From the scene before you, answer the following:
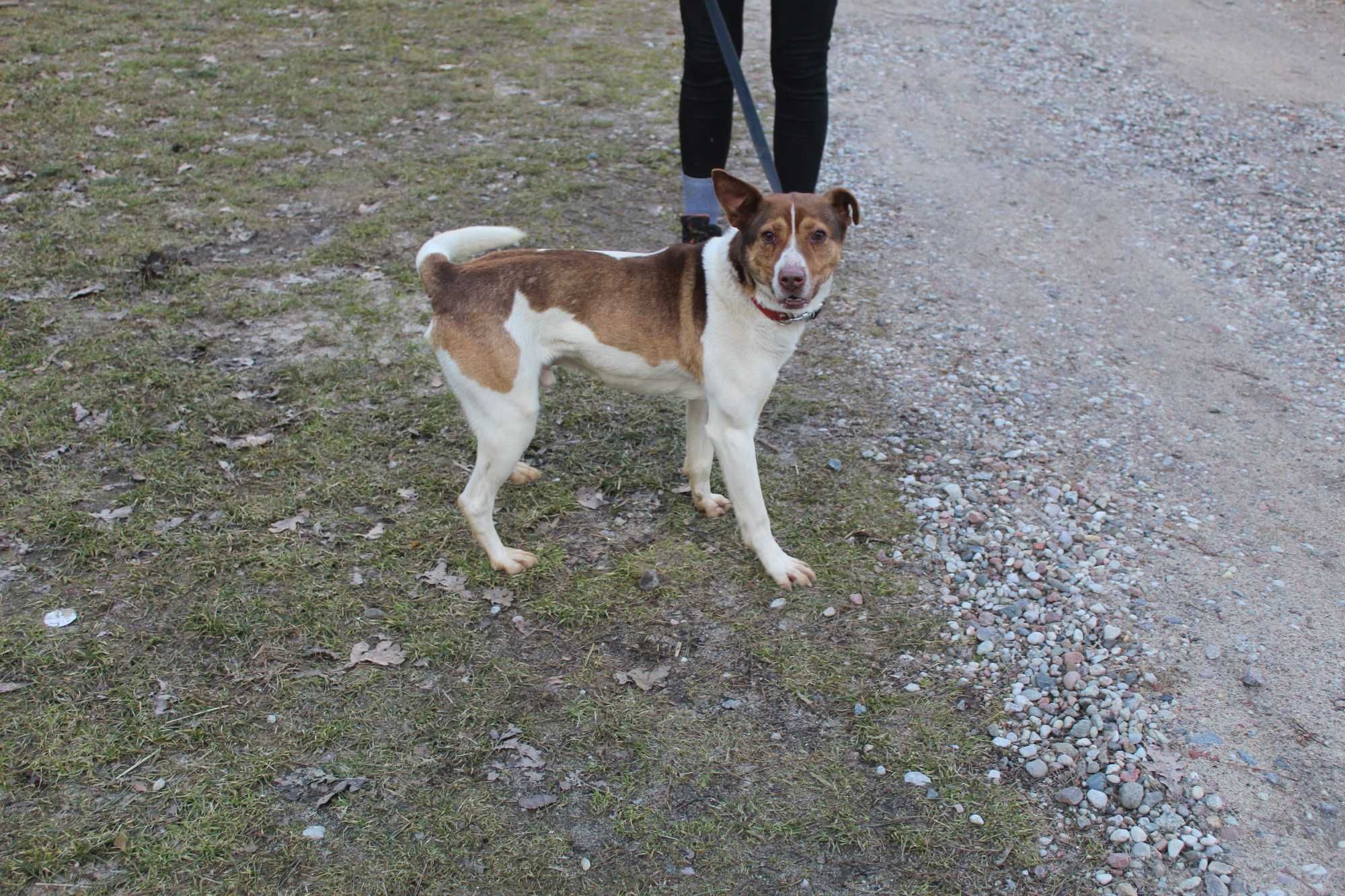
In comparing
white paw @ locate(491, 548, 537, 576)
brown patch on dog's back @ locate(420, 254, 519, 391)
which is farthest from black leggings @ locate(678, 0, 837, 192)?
white paw @ locate(491, 548, 537, 576)

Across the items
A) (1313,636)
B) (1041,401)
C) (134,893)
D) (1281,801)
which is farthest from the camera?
(1041,401)

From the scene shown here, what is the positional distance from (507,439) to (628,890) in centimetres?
158

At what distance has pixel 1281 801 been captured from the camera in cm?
289

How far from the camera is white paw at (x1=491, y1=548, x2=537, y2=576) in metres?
3.87

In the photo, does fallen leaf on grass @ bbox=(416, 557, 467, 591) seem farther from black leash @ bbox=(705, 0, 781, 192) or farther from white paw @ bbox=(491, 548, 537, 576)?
black leash @ bbox=(705, 0, 781, 192)

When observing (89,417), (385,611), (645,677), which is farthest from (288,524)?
(645,677)

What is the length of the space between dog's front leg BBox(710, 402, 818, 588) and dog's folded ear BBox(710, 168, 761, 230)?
67 cm

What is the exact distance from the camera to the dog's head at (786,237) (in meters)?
3.40

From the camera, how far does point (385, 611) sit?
3.68 meters

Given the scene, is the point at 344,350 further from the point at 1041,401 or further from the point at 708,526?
the point at 1041,401

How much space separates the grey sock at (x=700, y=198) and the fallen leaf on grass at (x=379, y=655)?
2.65 meters

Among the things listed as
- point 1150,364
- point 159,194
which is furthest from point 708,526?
point 159,194

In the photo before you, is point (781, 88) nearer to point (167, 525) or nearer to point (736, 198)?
point (736, 198)

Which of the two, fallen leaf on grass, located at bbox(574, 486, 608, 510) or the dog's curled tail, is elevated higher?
the dog's curled tail
